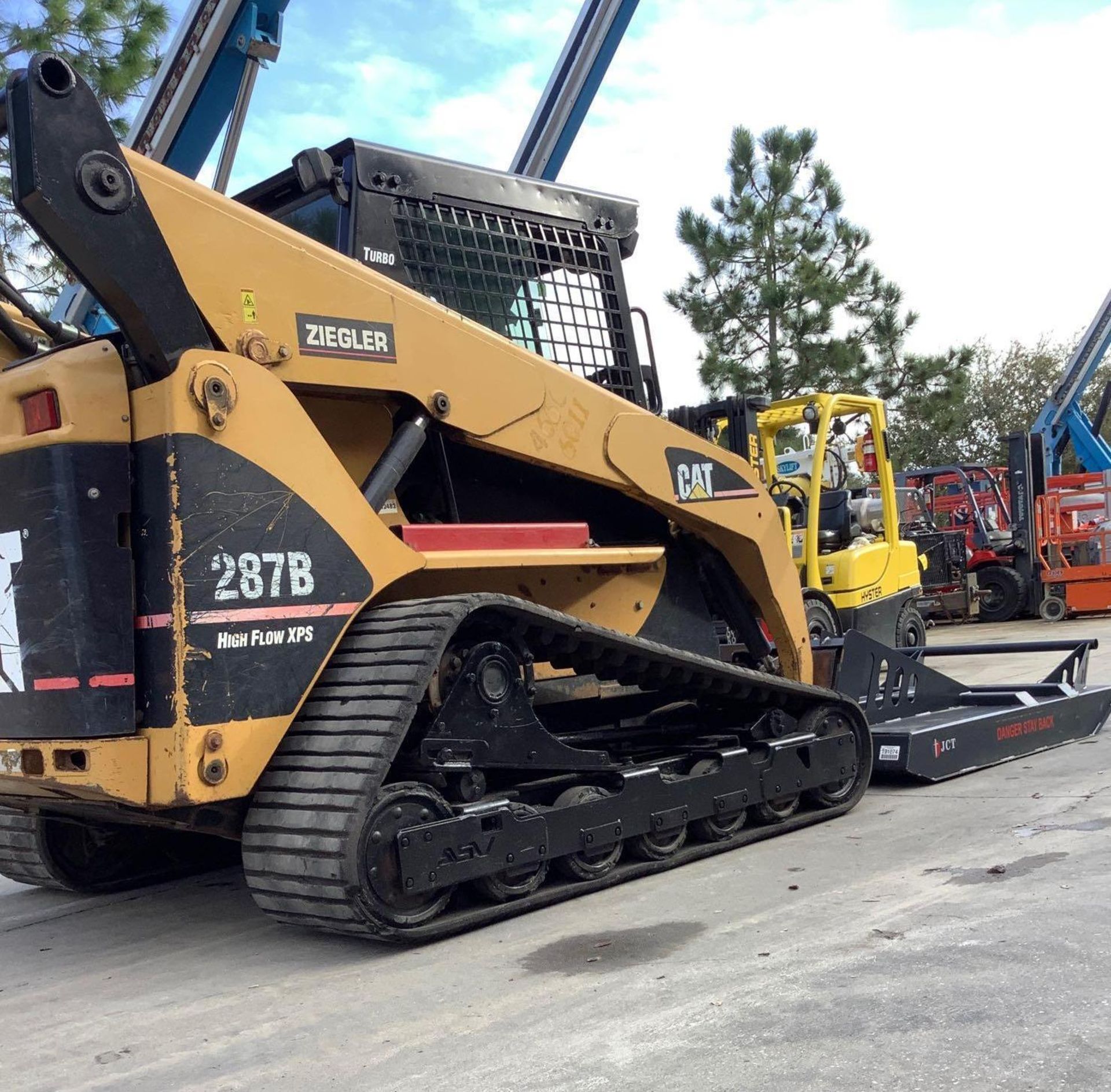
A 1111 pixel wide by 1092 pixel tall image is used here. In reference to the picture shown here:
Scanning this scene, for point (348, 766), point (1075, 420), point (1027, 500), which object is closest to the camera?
point (348, 766)

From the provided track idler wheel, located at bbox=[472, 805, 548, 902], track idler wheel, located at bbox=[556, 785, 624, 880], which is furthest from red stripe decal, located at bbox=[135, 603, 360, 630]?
track idler wheel, located at bbox=[556, 785, 624, 880]

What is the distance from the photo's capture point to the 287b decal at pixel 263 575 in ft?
12.6

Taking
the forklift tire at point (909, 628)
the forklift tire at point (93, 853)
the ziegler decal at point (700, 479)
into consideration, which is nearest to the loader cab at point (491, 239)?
the ziegler decal at point (700, 479)

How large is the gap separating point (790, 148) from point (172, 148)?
16988 mm

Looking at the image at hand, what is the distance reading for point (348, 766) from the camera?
3879 mm

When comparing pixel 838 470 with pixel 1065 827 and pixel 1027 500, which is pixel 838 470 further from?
pixel 1027 500

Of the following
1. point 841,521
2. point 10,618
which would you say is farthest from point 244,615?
point 841,521

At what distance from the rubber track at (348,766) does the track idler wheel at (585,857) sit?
3.9 inches

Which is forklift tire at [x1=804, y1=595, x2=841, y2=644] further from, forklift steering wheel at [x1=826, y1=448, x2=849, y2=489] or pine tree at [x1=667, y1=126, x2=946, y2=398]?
pine tree at [x1=667, y1=126, x2=946, y2=398]

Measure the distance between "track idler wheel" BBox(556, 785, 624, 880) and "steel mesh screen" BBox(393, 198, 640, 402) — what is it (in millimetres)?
1739

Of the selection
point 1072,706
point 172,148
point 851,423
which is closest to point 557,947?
point 1072,706

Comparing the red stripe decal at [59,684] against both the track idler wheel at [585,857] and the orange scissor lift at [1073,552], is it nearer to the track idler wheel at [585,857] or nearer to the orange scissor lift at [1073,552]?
the track idler wheel at [585,857]

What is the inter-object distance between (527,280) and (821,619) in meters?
6.42

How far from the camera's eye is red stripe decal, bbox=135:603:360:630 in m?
3.79
